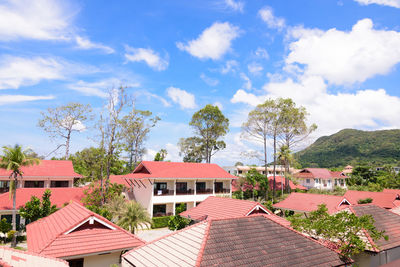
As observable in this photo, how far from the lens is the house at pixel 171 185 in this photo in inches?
1238

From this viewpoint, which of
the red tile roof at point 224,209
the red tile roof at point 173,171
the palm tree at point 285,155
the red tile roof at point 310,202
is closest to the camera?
the red tile roof at point 224,209

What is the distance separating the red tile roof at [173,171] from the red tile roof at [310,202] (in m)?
8.83

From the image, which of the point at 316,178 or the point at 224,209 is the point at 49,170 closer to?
the point at 224,209

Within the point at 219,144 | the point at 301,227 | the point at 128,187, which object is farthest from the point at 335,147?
the point at 301,227

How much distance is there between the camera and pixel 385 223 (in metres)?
16.8

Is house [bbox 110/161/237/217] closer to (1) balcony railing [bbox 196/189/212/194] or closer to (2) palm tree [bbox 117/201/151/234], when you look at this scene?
(1) balcony railing [bbox 196/189/212/194]

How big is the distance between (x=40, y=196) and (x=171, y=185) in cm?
1459

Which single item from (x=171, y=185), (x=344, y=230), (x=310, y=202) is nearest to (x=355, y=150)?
(x=310, y=202)

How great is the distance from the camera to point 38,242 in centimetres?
1445

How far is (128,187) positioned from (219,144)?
65.4 feet

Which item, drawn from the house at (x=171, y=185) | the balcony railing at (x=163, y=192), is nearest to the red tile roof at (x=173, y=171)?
the house at (x=171, y=185)

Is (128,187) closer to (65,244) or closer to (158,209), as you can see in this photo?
(158,209)

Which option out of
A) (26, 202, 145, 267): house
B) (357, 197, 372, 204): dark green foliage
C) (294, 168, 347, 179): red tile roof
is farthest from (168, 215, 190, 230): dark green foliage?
(294, 168, 347, 179): red tile roof

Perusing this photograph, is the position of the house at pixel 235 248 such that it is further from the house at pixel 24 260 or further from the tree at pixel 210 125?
the tree at pixel 210 125
